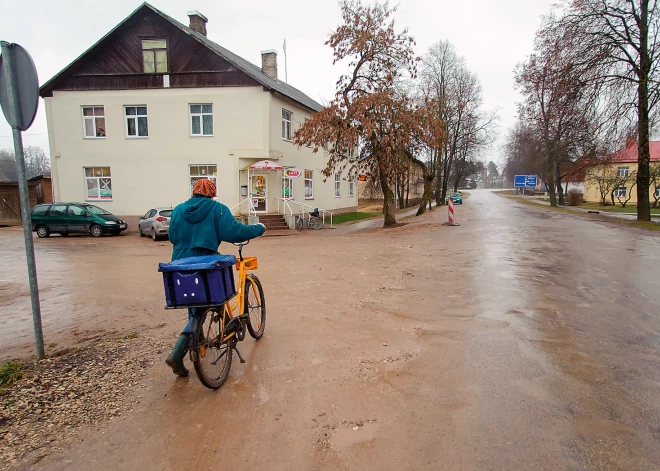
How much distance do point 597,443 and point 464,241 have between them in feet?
36.6

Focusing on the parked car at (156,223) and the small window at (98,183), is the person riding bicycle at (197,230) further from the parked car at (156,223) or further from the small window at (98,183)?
the small window at (98,183)

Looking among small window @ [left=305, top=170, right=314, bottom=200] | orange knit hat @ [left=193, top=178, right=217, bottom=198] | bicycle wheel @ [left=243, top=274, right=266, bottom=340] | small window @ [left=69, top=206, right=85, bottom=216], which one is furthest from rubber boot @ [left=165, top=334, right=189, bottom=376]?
small window @ [left=305, top=170, right=314, bottom=200]

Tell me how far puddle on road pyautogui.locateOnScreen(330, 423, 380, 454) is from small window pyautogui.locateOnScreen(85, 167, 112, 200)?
23.3 meters

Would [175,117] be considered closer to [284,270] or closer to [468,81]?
[284,270]

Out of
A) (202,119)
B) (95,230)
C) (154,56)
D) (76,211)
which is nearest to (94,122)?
(154,56)

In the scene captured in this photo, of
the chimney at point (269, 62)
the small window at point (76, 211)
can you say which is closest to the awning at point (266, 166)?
the small window at point (76, 211)

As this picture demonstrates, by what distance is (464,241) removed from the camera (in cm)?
1364

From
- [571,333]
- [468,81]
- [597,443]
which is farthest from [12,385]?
[468,81]

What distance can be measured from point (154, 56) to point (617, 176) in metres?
46.8

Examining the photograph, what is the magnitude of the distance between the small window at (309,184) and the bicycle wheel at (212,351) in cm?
2275

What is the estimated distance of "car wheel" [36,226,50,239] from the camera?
18969 millimetres

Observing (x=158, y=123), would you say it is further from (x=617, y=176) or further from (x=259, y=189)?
(x=617, y=176)

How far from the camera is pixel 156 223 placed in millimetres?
17781

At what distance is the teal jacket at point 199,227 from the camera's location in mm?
3811
